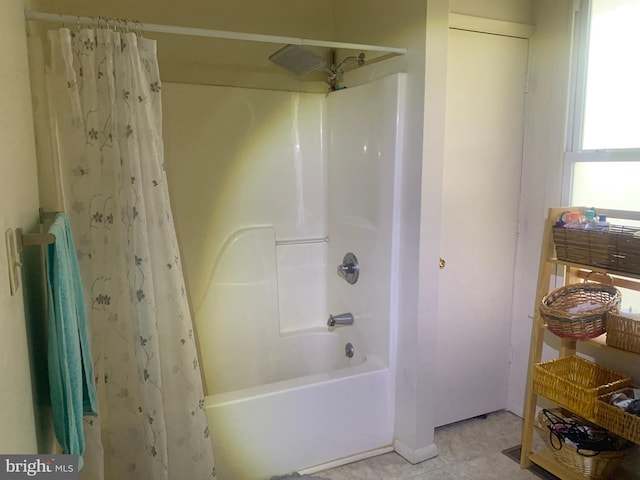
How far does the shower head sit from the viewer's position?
2268mm

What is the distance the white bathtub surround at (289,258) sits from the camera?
7.11 feet

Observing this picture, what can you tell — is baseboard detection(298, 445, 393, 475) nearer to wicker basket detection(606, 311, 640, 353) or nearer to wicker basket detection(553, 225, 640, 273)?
wicker basket detection(606, 311, 640, 353)

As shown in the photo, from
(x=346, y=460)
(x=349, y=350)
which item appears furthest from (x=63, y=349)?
(x=349, y=350)

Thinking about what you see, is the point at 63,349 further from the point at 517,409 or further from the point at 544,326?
the point at 517,409

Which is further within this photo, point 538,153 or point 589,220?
Answer: point 538,153

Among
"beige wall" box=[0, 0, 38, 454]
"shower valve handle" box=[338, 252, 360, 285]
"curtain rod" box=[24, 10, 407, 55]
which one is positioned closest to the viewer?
"beige wall" box=[0, 0, 38, 454]

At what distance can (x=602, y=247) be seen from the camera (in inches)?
76.7

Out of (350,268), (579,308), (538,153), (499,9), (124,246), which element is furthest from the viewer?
(350,268)

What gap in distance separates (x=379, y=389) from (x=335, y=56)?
6.31 feet

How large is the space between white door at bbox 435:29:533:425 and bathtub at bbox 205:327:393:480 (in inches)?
16.6

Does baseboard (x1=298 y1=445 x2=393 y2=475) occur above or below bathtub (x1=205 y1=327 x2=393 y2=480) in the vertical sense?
below

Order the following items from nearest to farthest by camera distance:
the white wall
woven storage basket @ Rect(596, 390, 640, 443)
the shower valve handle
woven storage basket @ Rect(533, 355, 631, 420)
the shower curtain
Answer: the shower curtain
woven storage basket @ Rect(596, 390, 640, 443)
woven storage basket @ Rect(533, 355, 631, 420)
the white wall
the shower valve handle

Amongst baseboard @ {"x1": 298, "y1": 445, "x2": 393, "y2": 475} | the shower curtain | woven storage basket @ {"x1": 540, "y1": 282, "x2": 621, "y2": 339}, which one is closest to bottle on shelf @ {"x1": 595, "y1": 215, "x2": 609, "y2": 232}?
woven storage basket @ {"x1": 540, "y1": 282, "x2": 621, "y2": 339}

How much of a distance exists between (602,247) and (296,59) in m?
1.63
